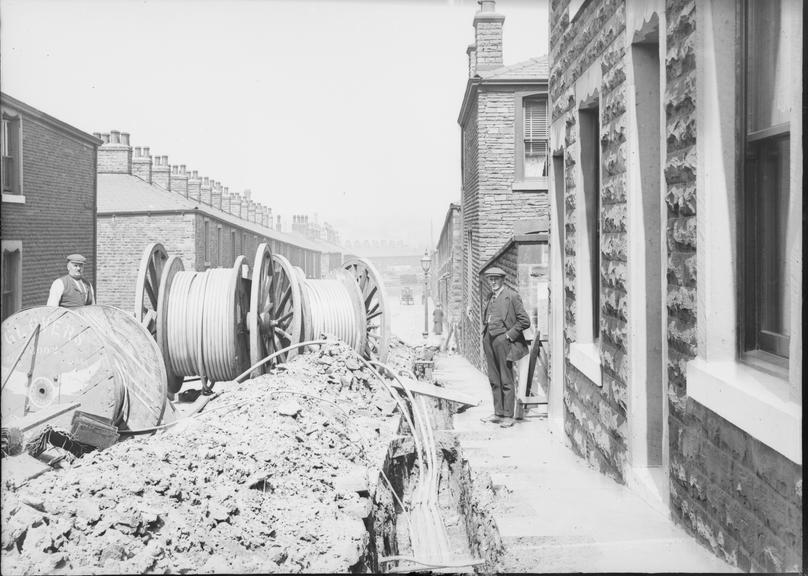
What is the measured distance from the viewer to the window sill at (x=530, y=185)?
17.5 meters

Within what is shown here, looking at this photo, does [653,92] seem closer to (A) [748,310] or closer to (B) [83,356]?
(A) [748,310]

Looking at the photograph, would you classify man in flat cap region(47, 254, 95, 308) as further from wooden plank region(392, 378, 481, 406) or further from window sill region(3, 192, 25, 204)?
window sill region(3, 192, 25, 204)

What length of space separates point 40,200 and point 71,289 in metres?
9.96

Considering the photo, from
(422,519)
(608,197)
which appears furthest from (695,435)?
(422,519)

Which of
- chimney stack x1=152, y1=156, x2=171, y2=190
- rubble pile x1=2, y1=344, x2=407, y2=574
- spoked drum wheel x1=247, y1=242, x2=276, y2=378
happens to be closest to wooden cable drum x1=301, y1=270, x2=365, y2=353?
spoked drum wheel x1=247, y1=242, x2=276, y2=378

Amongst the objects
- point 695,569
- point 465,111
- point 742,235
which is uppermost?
point 465,111

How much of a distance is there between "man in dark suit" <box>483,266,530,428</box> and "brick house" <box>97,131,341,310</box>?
19.6 metres

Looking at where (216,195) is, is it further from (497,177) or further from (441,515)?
(441,515)

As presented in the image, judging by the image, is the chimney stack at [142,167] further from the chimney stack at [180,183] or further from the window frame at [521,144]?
the window frame at [521,144]

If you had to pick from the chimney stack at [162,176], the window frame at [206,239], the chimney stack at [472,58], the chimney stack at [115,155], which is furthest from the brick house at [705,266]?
the chimney stack at [162,176]

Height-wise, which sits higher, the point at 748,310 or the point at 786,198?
the point at 786,198

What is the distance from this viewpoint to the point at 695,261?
383cm

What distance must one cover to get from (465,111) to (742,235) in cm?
1808

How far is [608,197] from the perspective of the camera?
5582 mm
